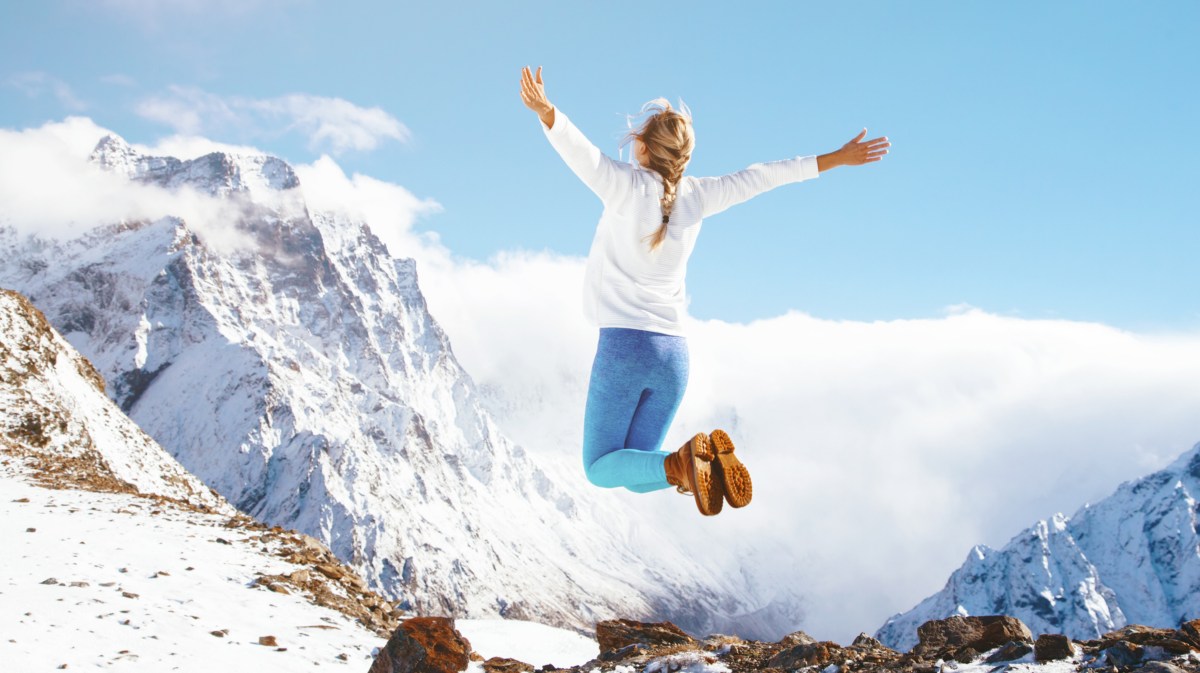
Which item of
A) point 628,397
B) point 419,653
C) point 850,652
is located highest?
point 628,397

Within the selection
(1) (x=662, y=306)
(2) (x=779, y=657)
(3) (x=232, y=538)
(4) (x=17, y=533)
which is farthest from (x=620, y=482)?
(4) (x=17, y=533)

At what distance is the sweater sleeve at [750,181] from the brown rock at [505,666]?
625cm

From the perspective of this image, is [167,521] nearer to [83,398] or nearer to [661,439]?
[661,439]

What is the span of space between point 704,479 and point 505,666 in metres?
5.70

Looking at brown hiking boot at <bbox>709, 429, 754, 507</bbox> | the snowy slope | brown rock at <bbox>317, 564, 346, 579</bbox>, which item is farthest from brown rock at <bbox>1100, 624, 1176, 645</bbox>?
the snowy slope

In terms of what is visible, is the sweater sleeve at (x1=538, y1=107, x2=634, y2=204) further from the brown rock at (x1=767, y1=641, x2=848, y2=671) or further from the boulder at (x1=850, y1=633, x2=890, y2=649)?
the boulder at (x1=850, y1=633, x2=890, y2=649)

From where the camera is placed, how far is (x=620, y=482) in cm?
608

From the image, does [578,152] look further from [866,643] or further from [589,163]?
[866,643]

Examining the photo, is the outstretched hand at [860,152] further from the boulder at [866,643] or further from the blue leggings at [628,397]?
the boulder at [866,643]

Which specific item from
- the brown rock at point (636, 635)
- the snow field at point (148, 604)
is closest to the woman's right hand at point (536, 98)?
the brown rock at point (636, 635)

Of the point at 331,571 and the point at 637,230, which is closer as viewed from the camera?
the point at 637,230

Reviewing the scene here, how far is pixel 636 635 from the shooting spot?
979cm

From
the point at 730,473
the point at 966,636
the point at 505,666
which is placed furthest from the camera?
the point at 505,666

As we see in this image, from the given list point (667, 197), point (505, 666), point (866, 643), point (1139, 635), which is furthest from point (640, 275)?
point (505, 666)
